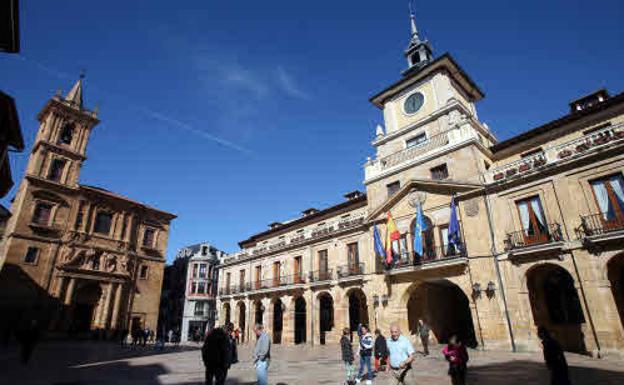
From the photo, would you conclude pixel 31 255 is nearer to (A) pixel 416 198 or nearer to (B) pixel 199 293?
(B) pixel 199 293

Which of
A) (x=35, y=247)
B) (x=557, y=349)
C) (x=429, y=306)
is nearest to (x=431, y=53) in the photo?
(x=429, y=306)

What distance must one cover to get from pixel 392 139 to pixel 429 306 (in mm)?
12644

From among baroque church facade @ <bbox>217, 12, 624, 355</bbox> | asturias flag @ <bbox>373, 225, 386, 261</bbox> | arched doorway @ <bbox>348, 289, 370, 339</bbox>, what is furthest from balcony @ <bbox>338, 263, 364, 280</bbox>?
asturias flag @ <bbox>373, 225, 386, 261</bbox>

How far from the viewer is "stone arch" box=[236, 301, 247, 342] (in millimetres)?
32562

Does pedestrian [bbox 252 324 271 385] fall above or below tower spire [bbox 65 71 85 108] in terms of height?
below

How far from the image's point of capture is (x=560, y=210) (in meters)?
15.8

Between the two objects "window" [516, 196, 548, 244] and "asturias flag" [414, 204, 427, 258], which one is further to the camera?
"asturias flag" [414, 204, 427, 258]

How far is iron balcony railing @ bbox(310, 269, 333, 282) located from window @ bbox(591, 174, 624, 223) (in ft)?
54.1

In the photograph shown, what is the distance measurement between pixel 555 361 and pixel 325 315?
73.4ft

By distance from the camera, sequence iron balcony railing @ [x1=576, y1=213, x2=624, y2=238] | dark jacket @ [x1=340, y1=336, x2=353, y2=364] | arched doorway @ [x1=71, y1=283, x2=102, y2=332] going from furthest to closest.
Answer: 1. arched doorway @ [x1=71, y1=283, x2=102, y2=332]
2. iron balcony railing @ [x1=576, y1=213, x2=624, y2=238]
3. dark jacket @ [x1=340, y1=336, x2=353, y2=364]

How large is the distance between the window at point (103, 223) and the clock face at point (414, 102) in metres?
31.0

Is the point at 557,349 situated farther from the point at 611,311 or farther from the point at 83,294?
the point at 83,294

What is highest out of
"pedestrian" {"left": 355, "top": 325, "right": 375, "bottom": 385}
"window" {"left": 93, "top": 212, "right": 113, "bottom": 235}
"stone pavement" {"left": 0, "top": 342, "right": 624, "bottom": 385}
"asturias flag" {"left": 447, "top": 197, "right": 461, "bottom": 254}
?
"window" {"left": 93, "top": 212, "right": 113, "bottom": 235}

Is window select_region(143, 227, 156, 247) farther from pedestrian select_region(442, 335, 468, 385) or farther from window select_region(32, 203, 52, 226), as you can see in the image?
pedestrian select_region(442, 335, 468, 385)
